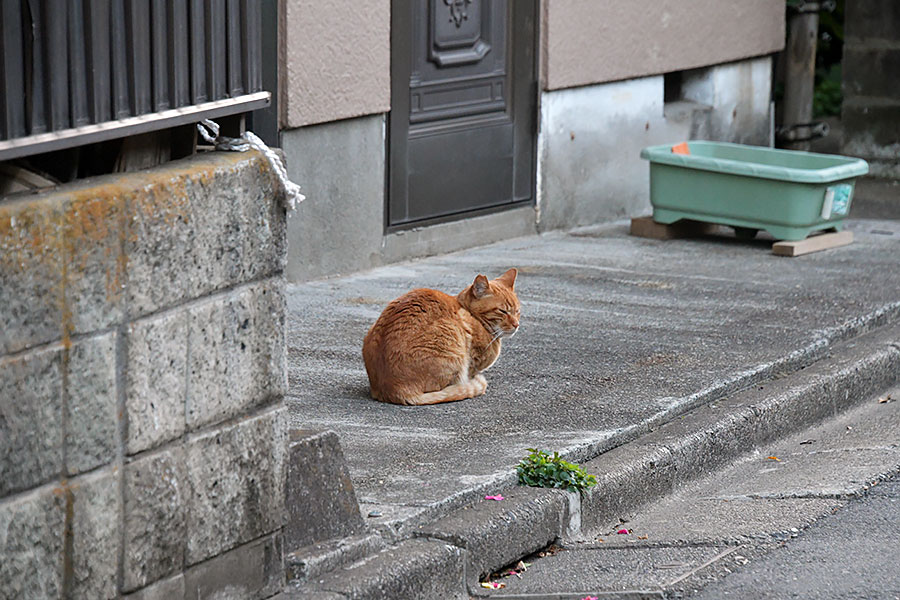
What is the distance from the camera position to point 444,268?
23.9ft

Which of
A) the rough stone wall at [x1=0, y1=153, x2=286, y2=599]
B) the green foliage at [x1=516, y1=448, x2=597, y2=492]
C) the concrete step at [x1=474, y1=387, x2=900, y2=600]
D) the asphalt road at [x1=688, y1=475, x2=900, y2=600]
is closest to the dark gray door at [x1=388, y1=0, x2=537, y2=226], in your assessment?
the concrete step at [x1=474, y1=387, x2=900, y2=600]

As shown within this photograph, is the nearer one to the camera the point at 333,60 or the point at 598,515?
the point at 598,515

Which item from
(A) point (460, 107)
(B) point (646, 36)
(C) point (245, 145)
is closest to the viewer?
(C) point (245, 145)

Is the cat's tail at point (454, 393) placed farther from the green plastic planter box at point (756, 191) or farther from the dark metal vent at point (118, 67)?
the green plastic planter box at point (756, 191)

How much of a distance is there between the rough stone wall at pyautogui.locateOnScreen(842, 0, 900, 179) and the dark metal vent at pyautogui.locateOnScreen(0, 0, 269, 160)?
814 centimetres

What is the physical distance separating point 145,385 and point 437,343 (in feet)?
6.49

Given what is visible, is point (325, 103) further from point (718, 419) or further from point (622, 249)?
point (718, 419)

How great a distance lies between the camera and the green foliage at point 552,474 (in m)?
4.07

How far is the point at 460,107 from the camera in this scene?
7727 mm

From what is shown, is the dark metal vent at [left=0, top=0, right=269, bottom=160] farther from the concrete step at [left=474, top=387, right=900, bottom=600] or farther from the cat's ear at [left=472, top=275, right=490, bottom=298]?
the cat's ear at [left=472, top=275, right=490, bottom=298]

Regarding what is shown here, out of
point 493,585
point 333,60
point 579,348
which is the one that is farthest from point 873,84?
point 493,585

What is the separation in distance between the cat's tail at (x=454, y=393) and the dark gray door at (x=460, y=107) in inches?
102

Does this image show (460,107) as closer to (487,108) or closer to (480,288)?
(487,108)

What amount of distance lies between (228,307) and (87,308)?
0.45m
